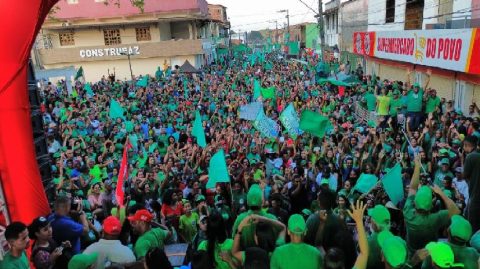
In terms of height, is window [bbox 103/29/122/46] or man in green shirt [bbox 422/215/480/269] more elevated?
window [bbox 103/29/122/46]

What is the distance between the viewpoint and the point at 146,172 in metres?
8.02

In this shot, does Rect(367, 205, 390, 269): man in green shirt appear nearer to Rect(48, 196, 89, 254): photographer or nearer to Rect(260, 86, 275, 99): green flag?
Rect(48, 196, 89, 254): photographer

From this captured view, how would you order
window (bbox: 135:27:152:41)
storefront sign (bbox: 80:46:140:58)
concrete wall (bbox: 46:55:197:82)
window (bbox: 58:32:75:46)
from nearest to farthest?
storefront sign (bbox: 80:46:140:58) → concrete wall (bbox: 46:55:197:82) → window (bbox: 135:27:152:41) → window (bbox: 58:32:75:46)

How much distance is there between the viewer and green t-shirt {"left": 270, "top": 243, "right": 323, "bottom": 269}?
3.21 meters

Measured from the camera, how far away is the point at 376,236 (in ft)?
11.5

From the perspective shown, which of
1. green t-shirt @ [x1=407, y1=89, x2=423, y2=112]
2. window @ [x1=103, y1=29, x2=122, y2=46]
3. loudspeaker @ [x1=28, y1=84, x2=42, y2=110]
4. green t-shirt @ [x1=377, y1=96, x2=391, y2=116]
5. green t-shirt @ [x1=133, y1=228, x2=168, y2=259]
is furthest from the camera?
window @ [x1=103, y1=29, x2=122, y2=46]

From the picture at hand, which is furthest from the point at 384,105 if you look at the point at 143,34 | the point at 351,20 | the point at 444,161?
the point at 143,34

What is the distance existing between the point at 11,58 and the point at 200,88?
52.2 ft

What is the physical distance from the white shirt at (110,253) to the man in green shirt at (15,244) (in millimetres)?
502

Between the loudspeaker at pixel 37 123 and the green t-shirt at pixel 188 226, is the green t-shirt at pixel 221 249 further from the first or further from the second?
the loudspeaker at pixel 37 123

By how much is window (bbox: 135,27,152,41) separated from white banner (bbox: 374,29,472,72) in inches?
885

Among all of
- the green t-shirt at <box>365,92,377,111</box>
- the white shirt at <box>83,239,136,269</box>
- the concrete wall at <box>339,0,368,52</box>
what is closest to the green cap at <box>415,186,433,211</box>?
the white shirt at <box>83,239,136,269</box>

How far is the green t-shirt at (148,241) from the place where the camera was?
3.97 metres

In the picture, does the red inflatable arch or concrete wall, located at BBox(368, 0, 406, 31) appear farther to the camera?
concrete wall, located at BBox(368, 0, 406, 31)
